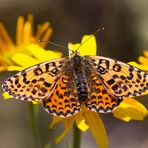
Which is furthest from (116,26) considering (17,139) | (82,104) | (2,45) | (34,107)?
(82,104)

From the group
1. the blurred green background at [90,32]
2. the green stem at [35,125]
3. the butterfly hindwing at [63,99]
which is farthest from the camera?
the blurred green background at [90,32]

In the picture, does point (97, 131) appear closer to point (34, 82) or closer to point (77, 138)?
point (77, 138)

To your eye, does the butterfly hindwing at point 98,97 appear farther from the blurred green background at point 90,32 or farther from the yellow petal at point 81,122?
the blurred green background at point 90,32

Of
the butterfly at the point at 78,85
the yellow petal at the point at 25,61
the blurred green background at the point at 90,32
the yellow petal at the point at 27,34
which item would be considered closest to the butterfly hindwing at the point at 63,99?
the butterfly at the point at 78,85

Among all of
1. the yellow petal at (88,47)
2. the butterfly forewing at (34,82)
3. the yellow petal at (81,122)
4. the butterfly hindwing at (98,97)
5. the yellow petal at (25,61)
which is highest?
the yellow petal at (88,47)

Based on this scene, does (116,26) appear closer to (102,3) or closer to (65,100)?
(102,3)

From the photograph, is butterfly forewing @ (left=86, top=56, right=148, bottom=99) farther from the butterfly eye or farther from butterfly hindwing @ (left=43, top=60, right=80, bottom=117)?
butterfly hindwing @ (left=43, top=60, right=80, bottom=117)

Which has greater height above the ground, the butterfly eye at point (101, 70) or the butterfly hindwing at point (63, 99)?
the butterfly eye at point (101, 70)

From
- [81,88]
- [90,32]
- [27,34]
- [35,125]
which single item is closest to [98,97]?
[81,88]
